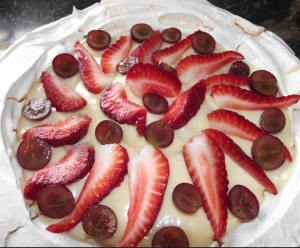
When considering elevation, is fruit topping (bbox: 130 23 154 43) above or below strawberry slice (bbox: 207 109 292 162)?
above

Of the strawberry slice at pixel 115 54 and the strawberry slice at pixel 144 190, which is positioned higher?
the strawberry slice at pixel 115 54

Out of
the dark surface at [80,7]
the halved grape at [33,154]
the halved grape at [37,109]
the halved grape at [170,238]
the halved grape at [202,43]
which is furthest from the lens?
the dark surface at [80,7]

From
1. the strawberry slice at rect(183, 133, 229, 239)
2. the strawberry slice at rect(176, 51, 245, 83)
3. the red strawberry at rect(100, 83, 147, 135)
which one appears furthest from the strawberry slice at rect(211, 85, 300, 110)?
the red strawberry at rect(100, 83, 147, 135)

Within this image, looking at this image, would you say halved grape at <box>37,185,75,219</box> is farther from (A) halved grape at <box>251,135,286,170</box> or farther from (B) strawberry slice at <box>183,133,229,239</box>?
(A) halved grape at <box>251,135,286,170</box>

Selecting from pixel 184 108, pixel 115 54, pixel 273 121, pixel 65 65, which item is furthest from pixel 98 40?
pixel 273 121

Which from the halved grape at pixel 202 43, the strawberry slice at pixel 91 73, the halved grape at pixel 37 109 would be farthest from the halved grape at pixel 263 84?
the halved grape at pixel 37 109

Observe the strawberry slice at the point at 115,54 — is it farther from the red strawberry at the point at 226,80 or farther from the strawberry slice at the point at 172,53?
the red strawberry at the point at 226,80
